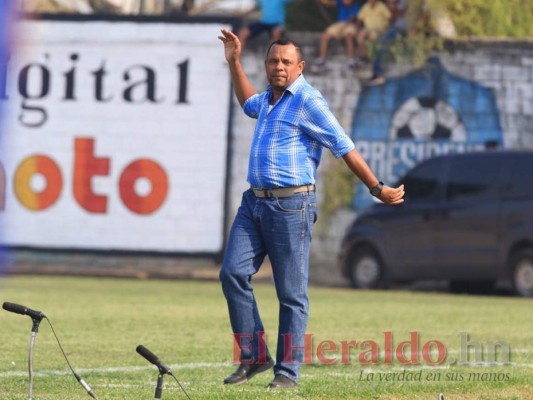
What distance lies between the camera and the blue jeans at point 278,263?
944 cm

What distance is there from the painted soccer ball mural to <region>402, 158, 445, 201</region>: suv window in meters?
3.08

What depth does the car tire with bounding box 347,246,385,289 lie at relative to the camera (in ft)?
75.7

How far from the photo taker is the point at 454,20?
1041 inches

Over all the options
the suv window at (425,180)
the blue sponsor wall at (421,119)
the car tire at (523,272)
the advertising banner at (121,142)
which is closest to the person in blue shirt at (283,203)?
the car tire at (523,272)

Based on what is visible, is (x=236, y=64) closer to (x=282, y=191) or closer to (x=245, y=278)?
(x=282, y=191)

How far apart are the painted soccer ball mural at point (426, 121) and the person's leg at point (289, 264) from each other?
54.1 ft

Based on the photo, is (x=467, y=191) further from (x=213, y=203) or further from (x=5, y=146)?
(x=5, y=146)

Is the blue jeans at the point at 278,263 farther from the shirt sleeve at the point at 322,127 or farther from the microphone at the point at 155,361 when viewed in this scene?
the microphone at the point at 155,361

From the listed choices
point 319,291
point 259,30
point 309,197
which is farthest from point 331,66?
point 309,197

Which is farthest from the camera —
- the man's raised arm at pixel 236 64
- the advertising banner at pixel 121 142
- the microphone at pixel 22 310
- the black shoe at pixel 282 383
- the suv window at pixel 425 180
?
the advertising banner at pixel 121 142

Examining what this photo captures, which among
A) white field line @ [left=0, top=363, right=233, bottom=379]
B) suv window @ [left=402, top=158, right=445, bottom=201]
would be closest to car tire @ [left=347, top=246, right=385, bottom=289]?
suv window @ [left=402, top=158, right=445, bottom=201]

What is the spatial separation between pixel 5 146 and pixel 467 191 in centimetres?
856

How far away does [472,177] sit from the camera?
2178 centimetres

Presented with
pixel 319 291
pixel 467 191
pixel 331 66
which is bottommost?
pixel 319 291
